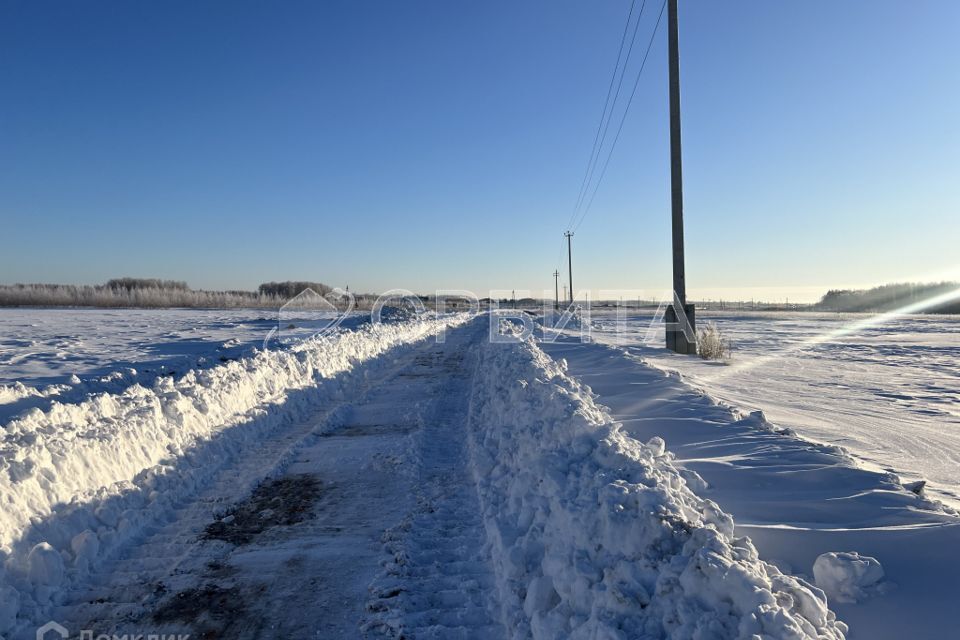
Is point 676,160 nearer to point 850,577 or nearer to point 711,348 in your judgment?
point 711,348

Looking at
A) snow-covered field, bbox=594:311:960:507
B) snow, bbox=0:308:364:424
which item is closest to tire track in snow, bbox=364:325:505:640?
snow-covered field, bbox=594:311:960:507

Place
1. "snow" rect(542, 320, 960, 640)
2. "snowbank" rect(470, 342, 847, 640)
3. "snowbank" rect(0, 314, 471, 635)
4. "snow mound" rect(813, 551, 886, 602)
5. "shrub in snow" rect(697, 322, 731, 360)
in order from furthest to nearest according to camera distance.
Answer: "shrub in snow" rect(697, 322, 731, 360) < "snowbank" rect(0, 314, 471, 635) < "snow mound" rect(813, 551, 886, 602) < "snow" rect(542, 320, 960, 640) < "snowbank" rect(470, 342, 847, 640)

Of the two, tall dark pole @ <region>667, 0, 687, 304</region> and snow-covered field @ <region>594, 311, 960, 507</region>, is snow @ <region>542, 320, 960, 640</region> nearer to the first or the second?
snow-covered field @ <region>594, 311, 960, 507</region>

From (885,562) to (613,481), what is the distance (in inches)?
62.4

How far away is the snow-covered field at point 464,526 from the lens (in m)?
2.76

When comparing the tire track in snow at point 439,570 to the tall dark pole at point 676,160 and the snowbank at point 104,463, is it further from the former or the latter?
the tall dark pole at point 676,160

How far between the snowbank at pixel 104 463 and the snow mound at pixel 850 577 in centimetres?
504

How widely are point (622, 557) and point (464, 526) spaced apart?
7.33 feet

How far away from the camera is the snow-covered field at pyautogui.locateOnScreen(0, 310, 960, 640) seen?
2.76 metres

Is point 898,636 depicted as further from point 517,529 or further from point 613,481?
point 517,529

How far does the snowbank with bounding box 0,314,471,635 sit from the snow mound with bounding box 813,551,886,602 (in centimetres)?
504

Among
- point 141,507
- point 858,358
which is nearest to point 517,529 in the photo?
point 141,507

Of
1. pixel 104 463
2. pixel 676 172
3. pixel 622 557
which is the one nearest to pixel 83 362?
pixel 104 463

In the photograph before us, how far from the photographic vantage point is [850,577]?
2.82 metres
